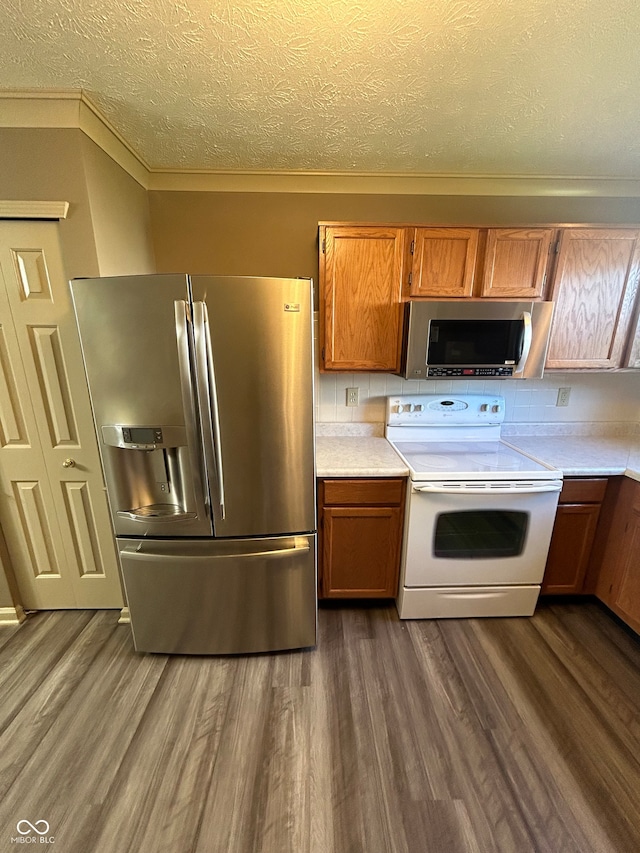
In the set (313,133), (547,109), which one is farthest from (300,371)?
(547,109)

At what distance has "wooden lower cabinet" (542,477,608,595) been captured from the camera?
73.8 inches

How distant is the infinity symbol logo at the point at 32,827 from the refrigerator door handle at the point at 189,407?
111 cm

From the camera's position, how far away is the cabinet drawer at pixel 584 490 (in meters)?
1.86

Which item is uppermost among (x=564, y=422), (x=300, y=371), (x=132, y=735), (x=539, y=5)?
(x=539, y=5)

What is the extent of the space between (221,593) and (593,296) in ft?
8.59

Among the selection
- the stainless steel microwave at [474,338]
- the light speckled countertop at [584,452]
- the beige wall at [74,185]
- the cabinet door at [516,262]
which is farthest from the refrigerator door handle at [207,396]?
the light speckled countertop at [584,452]

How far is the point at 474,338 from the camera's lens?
1.88 m

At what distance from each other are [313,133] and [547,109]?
1038 millimetres

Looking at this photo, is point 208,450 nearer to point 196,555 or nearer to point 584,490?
point 196,555

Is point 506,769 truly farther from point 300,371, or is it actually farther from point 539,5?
point 539,5

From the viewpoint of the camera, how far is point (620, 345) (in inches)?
79.4

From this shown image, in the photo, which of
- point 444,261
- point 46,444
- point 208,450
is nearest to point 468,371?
point 444,261

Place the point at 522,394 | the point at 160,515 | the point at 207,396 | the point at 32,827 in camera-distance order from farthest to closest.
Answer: the point at 522,394 < the point at 160,515 < the point at 207,396 < the point at 32,827

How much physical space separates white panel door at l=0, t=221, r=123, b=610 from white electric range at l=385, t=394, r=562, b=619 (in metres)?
1.76
